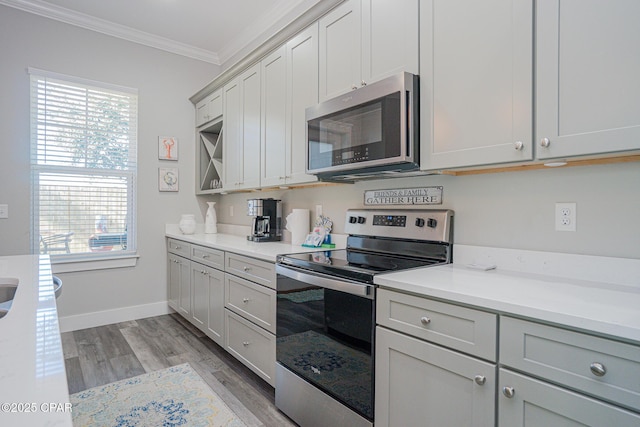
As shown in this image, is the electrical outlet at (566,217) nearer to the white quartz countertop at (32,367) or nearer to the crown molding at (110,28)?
the white quartz countertop at (32,367)

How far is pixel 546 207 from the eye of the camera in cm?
149

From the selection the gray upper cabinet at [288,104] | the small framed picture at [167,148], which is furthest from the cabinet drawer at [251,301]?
the small framed picture at [167,148]

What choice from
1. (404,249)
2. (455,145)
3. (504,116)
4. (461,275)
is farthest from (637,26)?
(404,249)

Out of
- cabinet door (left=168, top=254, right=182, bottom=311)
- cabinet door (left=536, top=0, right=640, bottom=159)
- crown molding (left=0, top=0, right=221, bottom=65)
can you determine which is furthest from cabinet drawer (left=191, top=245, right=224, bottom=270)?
crown molding (left=0, top=0, right=221, bottom=65)

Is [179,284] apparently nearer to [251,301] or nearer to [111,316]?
[111,316]

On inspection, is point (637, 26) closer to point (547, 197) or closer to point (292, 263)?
point (547, 197)

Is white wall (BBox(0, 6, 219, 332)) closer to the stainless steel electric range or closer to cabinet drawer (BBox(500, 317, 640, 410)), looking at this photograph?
the stainless steel electric range

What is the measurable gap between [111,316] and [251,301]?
6.96 feet

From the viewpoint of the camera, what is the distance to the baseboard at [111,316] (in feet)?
10.8

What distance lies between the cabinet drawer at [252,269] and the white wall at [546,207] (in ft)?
3.10

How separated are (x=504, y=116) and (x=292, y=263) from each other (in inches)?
47.7

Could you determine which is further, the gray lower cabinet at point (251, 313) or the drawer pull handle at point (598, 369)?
the gray lower cabinet at point (251, 313)

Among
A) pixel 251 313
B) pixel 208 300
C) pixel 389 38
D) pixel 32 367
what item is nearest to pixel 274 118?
pixel 389 38

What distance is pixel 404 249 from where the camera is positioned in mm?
1941
